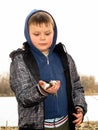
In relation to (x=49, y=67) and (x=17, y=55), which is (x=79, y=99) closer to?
(x=49, y=67)

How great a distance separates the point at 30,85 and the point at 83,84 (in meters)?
1.20

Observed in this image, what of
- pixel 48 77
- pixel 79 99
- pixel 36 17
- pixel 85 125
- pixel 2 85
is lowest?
pixel 85 125

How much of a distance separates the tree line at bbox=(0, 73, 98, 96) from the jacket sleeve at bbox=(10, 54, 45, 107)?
987 mm

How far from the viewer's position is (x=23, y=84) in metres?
1.32

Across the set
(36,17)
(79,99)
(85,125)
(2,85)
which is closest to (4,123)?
(2,85)

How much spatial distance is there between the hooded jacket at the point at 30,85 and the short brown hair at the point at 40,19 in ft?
0.09

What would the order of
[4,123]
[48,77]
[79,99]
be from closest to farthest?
[48,77], [79,99], [4,123]

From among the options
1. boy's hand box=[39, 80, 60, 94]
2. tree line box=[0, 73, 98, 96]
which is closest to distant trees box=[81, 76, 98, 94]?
tree line box=[0, 73, 98, 96]

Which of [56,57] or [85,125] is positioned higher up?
[56,57]

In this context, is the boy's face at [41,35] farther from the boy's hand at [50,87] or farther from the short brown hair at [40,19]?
the boy's hand at [50,87]

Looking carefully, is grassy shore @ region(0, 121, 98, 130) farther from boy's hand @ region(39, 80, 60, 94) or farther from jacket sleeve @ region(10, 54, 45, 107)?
boy's hand @ region(39, 80, 60, 94)

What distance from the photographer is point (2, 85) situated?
2.38m

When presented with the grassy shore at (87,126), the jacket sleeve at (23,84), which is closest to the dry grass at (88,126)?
the grassy shore at (87,126)

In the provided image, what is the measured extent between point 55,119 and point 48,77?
156 millimetres
